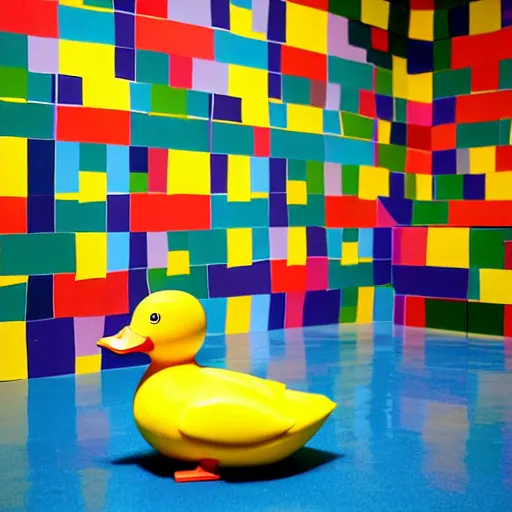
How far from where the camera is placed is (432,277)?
13.9 feet

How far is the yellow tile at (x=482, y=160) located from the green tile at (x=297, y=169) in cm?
98

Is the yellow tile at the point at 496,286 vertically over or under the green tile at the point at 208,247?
under

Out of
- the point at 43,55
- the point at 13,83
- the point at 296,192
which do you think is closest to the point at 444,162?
the point at 296,192

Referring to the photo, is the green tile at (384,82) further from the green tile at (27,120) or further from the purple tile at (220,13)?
the green tile at (27,120)

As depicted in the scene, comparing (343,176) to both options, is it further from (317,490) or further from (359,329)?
(317,490)

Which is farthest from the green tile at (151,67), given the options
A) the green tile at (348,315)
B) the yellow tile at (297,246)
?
the green tile at (348,315)

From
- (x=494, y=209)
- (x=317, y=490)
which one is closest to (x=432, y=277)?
(x=494, y=209)

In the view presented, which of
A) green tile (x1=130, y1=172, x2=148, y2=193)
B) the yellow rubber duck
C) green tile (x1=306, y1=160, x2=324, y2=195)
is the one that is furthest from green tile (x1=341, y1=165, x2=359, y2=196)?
the yellow rubber duck

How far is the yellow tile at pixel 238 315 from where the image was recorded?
3.88 meters

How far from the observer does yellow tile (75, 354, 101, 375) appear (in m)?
3.18

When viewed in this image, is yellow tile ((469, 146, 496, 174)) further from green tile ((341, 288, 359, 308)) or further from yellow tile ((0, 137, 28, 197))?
yellow tile ((0, 137, 28, 197))

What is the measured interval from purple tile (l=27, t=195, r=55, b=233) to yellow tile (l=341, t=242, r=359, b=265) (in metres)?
1.70

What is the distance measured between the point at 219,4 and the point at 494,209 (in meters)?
1.79

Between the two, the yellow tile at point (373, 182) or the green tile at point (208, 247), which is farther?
the yellow tile at point (373, 182)
